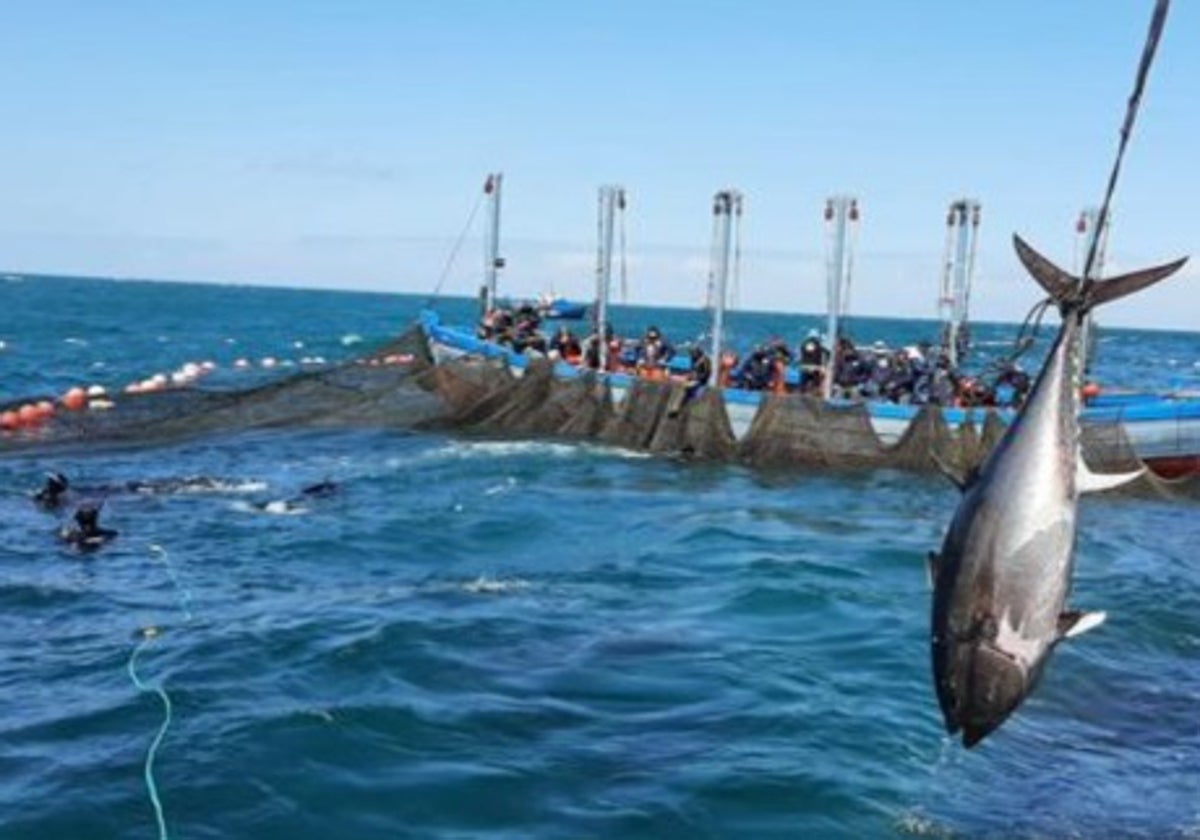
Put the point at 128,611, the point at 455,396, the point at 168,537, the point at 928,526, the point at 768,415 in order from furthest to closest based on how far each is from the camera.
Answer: the point at 455,396, the point at 768,415, the point at 928,526, the point at 168,537, the point at 128,611

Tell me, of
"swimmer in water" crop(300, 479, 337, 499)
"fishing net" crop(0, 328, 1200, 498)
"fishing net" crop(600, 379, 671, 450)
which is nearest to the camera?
"swimmer in water" crop(300, 479, 337, 499)

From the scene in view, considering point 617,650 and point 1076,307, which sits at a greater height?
point 1076,307

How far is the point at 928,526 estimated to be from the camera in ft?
71.3

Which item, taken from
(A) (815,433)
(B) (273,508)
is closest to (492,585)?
(B) (273,508)

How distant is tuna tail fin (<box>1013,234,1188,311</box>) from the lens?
19.0 feet

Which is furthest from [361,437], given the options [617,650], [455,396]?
[617,650]

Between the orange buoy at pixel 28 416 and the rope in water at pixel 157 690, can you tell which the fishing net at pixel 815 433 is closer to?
the rope in water at pixel 157 690

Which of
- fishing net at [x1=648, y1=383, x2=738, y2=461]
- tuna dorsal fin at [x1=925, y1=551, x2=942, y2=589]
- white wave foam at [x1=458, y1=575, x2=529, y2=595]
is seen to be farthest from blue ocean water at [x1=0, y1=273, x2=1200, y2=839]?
tuna dorsal fin at [x1=925, y1=551, x2=942, y2=589]

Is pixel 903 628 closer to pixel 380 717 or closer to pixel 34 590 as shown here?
pixel 380 717

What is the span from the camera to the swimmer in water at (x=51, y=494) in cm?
2072

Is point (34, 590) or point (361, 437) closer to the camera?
point (34, 590)

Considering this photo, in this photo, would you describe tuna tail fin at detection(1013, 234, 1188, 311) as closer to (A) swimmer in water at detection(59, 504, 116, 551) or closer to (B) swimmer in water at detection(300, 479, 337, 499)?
(A) swimmer in water at detection(59, 504, 116, 551)

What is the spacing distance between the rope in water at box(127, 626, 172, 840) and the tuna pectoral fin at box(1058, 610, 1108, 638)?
5.57 m

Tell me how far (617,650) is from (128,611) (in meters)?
5.28
